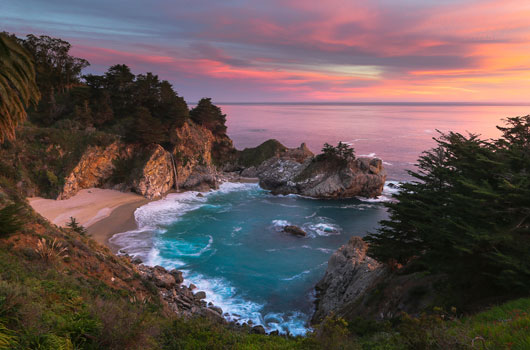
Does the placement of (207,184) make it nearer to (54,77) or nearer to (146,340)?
(54,77)

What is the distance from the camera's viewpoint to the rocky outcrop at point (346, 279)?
19.0 metres

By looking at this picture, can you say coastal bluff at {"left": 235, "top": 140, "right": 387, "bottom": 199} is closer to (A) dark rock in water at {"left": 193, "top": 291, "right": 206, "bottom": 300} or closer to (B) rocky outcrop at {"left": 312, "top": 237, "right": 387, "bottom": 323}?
(B) rocky outcrop at {"left": 312, "top": 237, "right": 387, "bottom": 323}

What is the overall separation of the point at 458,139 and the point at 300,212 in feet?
96.3

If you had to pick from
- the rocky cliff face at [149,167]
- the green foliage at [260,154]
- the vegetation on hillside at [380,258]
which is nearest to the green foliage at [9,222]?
the vegetation on hillside at [380,258]

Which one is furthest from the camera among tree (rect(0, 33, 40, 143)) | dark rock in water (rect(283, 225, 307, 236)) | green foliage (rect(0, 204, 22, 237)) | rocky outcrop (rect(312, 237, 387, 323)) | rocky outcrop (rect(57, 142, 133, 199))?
rocky outcrop (rect(57, 142, 133, 199))

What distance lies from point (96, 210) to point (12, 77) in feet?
104

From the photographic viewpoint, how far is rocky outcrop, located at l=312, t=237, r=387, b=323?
19.0 metres

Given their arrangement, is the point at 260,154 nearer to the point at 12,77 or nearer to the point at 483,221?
the point at 483,221

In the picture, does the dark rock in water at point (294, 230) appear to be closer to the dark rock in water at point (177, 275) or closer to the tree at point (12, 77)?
the dark rock in water at point (177, 275)

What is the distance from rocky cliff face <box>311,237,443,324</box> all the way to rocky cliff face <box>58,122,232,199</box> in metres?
33.5

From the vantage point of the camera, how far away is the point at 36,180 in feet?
117

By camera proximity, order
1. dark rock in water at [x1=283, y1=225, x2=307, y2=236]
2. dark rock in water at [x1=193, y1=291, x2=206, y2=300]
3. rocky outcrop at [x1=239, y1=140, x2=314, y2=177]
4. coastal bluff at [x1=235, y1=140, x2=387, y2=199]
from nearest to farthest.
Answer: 1. dark rock in water at [x1=193, y1=291, x2=206, y2=300]
2. dark rock in water at [x1=283, y1=225, x2=307, y2=236]
3. coastal bluff at [x1=235, y1=140, x2=387, y2=199]
4. rocky outcrop at [x1=239, y1=140, x2=314, y2=177]

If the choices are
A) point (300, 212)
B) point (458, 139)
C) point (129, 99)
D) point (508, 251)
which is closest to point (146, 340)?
point (508, 251)

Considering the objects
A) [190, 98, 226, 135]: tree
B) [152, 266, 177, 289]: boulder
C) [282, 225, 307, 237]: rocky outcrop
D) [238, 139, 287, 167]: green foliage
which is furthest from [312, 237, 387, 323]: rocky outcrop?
[190, 98, 226, 135]: tree
